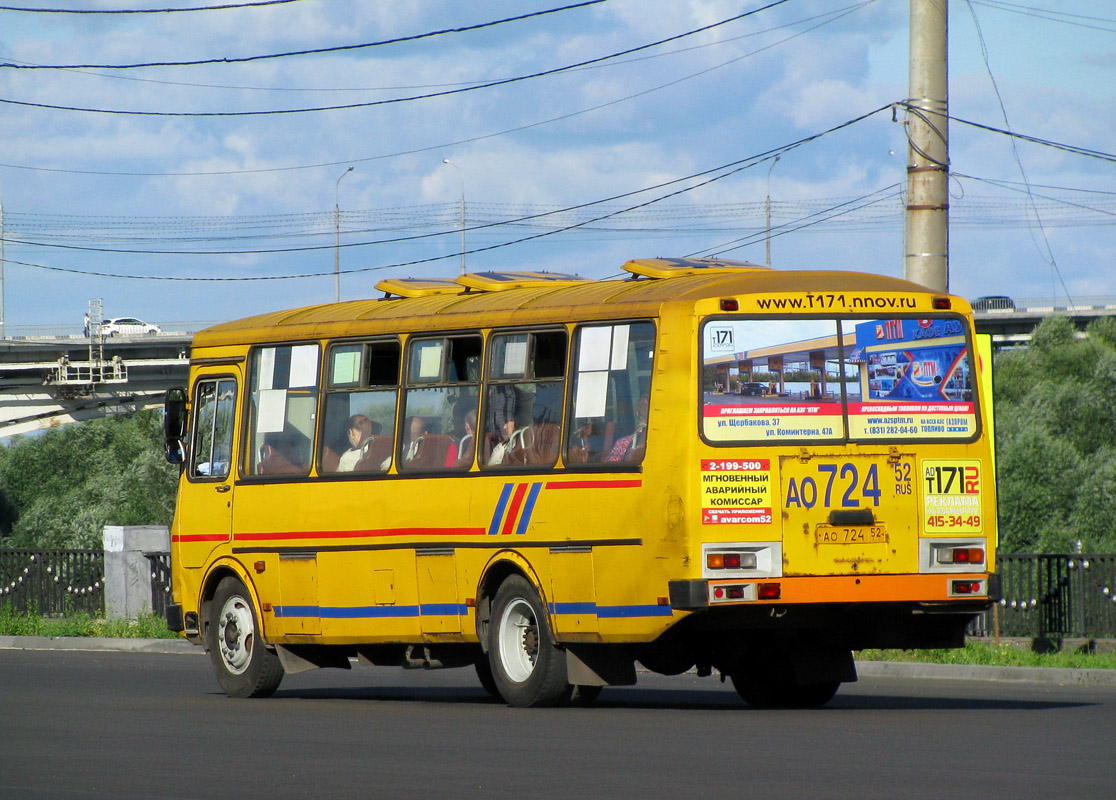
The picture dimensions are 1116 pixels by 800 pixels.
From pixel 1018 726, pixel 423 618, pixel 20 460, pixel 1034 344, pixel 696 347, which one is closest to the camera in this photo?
pixel 1018 726

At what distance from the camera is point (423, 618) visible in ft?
47.0

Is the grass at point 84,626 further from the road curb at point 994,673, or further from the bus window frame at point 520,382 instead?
the bus window frame at point 520,382

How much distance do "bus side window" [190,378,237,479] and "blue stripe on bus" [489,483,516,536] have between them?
337 cm

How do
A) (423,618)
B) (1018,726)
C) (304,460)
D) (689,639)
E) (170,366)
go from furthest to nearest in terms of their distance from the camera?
(170,366), (304,460), (423,618), (689,639), (1018,726)

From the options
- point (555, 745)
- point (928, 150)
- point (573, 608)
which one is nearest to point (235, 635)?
point (573, 608)

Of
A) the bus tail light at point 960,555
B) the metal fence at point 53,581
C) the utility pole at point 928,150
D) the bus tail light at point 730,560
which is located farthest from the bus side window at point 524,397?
the metal fence at point 53,581

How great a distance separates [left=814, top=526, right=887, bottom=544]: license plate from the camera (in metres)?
12.6

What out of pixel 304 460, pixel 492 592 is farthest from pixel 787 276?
pixel 304 460

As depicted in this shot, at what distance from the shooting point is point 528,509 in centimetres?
1345

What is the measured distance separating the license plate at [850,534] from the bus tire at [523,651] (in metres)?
2.07

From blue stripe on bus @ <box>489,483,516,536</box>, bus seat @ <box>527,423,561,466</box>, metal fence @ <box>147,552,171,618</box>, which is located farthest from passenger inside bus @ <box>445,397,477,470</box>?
metal fence @ <box>147,552,171,618</box>

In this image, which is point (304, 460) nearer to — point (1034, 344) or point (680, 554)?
point (680, 554)

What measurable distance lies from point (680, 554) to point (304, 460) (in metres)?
4.14

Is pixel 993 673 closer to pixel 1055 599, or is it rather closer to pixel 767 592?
pixel 1055 599
